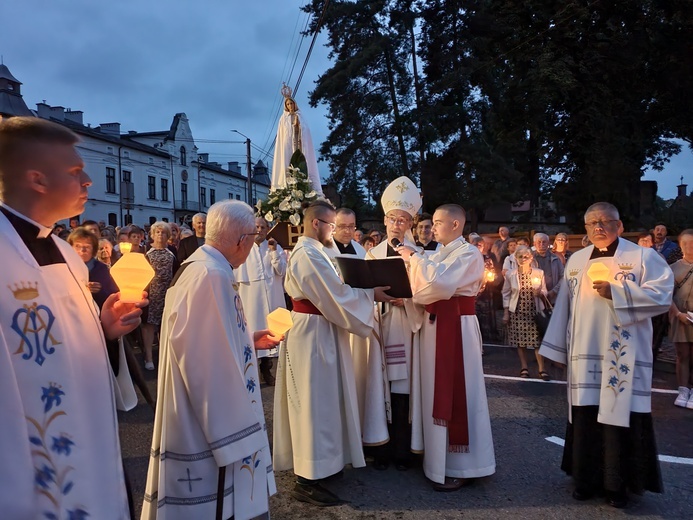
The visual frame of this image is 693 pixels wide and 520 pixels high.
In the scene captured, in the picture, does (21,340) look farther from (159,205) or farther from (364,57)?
(159,205)

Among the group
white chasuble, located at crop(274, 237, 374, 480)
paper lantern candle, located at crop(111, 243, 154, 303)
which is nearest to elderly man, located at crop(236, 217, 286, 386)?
white chasuble, located at crop(274, 237, 374, 480)

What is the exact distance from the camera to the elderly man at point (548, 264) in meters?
8.22

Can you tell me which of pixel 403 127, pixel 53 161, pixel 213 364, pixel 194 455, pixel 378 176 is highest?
pixel 403 127

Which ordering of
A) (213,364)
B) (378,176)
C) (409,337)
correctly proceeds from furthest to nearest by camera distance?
1. (378,176)
2. (409,337)
3. (213,364)

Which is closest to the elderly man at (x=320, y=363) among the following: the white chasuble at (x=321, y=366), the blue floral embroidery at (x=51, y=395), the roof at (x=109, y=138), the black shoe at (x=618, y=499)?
the white chasuble at (x=321, y=366)

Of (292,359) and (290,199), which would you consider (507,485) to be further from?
(290,199)

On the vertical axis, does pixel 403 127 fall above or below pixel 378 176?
above

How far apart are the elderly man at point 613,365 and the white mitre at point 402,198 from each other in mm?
1703

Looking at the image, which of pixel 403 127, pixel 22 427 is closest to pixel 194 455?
pixel 22 427

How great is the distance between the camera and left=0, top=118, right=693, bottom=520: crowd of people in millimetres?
1633

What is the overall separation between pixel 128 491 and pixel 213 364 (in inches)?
23.6

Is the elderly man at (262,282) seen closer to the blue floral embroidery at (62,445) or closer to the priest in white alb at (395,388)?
the priest in white alb at (395,388)

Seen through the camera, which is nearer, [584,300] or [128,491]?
[128,491]

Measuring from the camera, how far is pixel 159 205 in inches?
1921
